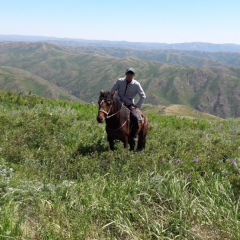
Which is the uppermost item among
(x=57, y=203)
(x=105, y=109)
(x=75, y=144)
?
(x=105, y=109)

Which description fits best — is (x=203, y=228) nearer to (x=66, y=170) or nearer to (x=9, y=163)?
(x=66, y=170)

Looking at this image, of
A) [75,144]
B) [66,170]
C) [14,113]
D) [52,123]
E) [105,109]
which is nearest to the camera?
[66,170]

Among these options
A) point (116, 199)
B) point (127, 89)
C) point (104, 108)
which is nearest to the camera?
point (116, 199)

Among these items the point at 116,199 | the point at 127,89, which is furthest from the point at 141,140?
the point at 116,199

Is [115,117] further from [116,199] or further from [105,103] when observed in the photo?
[116,199]

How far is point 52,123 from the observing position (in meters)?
12.8

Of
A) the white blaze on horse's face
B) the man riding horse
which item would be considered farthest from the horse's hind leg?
the white blaze on horse's face

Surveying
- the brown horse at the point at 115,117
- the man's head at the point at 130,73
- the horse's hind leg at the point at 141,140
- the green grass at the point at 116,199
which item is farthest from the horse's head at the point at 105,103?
the horse's hind leg at the point at 141,140

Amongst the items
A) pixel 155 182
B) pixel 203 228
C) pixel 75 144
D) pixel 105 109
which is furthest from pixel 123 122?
pixel 203 228

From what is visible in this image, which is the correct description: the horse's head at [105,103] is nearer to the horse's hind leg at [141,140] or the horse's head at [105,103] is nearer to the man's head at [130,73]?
the man's head at [130,73]

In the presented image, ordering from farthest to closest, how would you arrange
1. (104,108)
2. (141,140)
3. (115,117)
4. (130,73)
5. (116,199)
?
1. (141,140)
2. (130,73)
3. (115,117)
4. (104,108)
5. (116,199)

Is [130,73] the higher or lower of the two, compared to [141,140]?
higher

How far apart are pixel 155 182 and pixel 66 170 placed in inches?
114

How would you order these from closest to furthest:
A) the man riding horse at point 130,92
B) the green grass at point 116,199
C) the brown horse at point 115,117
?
the green grass at point 116,199 < the brown horse at point 115,117 < the man riding horse at point 130,92
